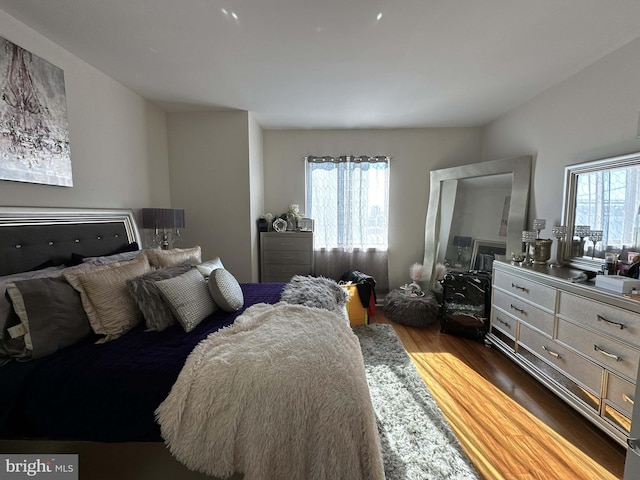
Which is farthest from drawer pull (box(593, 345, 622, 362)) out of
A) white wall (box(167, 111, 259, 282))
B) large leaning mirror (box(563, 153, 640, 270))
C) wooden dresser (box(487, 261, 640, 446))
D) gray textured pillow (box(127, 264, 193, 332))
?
white wall (box(167, 111, 259, 282))

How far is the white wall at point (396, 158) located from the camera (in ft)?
11.9

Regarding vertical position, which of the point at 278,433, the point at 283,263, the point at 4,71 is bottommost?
the point at 278,433

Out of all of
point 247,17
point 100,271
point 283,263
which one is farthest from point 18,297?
point 283,263

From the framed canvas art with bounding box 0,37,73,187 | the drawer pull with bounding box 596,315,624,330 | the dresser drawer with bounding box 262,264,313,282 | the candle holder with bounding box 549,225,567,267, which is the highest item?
the framed canvas art with bounding box 0,37,73,187

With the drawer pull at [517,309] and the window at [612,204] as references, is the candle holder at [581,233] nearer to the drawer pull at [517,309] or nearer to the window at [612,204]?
the window at [612,204]

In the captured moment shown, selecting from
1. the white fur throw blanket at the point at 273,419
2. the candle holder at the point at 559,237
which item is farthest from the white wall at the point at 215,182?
the candle holder at the point at 559,237

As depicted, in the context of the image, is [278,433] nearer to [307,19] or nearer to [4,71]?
[307,19]

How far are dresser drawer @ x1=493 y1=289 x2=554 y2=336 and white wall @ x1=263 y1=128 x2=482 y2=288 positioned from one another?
1.42 m

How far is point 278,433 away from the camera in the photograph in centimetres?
95

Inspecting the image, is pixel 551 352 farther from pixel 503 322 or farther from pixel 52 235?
pixel 52 235

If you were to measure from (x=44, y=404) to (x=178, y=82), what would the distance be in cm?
246

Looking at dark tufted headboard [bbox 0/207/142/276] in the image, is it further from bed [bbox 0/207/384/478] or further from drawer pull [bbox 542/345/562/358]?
drawer pull [bbox 542/345/562/358]

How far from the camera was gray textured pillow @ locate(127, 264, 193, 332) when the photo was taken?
1419 mm

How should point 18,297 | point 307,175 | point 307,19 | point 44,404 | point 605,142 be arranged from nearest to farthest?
point 44,404 → point 18,297 → point 307,19 → point 605,142 → point 307,175
